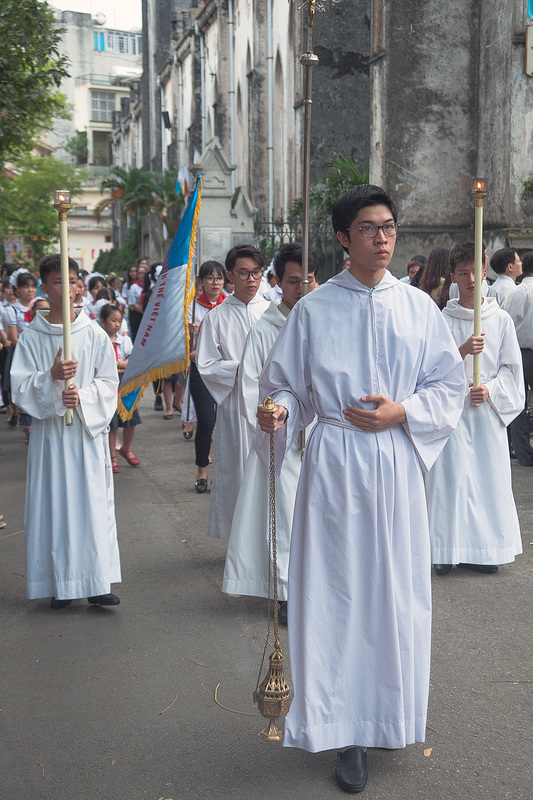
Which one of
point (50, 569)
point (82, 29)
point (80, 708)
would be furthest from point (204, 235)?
point (82, 29)

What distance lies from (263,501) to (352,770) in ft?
7.03

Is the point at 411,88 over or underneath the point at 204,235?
over

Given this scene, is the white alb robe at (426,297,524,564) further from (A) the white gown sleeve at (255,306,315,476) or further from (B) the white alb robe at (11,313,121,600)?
(A) the white gown sleeve at (255,306,315,476)

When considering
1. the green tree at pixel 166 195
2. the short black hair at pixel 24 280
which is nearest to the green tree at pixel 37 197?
the green tree at pixel 166 195

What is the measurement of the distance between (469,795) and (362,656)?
0.62 meters

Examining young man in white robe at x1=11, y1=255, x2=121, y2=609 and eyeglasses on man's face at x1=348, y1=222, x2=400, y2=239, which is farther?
young man in white robe at x1=11, y1=255, x2=121, y2=609

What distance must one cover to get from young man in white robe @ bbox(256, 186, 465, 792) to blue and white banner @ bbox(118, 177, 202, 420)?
405 centimetres

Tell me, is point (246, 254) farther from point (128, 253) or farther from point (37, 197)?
point (37, 197)

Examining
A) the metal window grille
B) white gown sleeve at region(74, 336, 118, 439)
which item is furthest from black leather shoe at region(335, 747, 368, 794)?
the metal window grille

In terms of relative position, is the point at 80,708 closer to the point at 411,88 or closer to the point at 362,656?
the point at 362,656

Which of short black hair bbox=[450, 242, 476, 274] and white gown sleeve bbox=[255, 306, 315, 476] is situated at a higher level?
short black hair bbox=[450, 242, 476, 274]

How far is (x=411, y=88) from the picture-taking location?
1609 cm

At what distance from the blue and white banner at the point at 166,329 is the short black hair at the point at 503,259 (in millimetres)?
2969

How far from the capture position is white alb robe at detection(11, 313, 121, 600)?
554 centimetres
